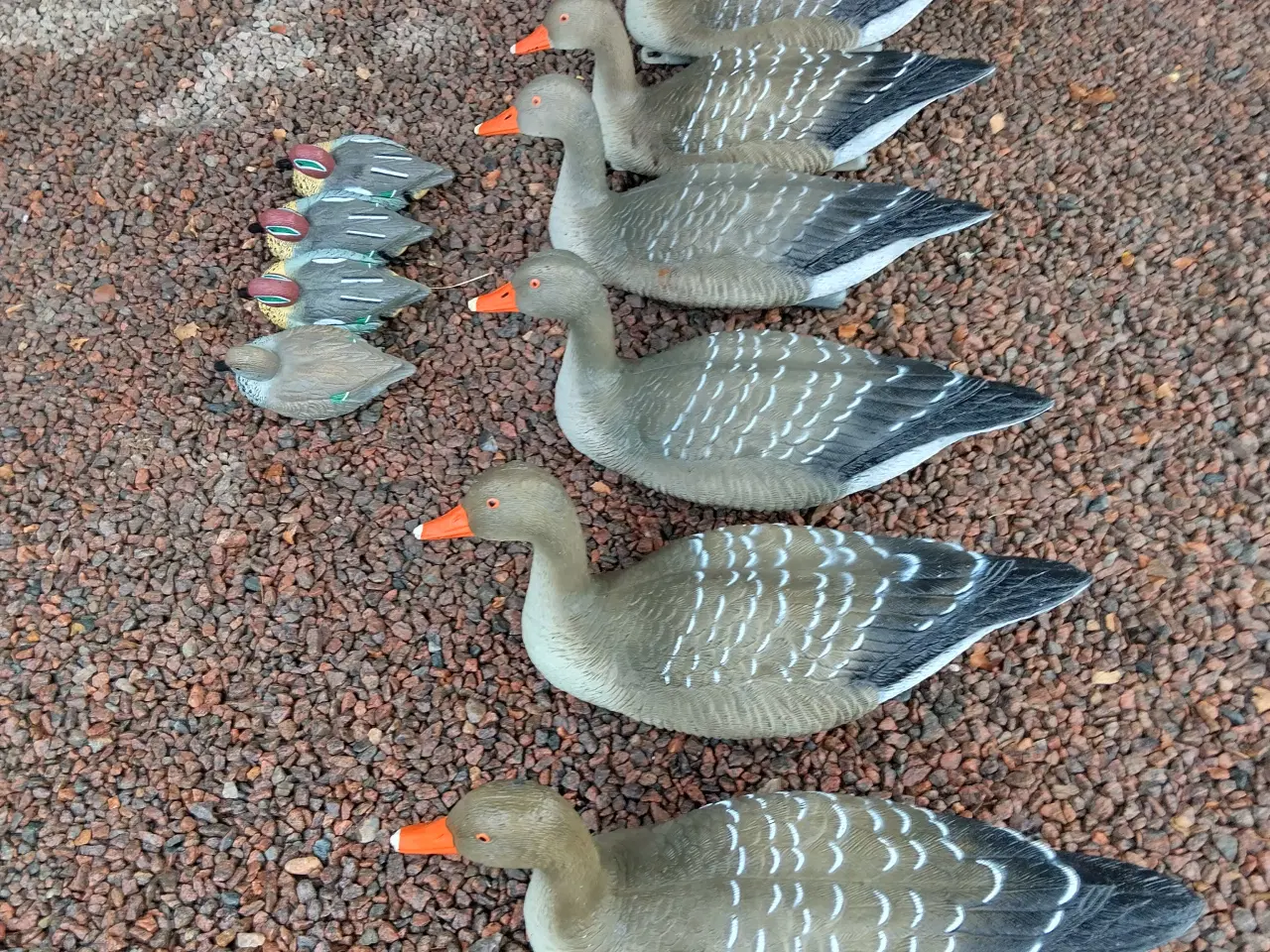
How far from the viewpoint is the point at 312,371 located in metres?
3.28

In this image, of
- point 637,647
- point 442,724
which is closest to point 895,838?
point 637,647

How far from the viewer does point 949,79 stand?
377 cm

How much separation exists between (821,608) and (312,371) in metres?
2.05

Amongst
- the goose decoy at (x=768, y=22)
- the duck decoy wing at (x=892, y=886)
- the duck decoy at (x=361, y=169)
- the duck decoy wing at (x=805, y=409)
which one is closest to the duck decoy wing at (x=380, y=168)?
the duck decoy at (x=361, y=169)

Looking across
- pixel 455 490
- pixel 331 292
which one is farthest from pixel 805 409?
pixel 331 292

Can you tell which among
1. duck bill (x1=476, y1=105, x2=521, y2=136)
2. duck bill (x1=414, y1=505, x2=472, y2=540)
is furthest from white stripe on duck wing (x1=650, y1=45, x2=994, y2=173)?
duck bill (x1=414, y1=505, x2=472, y2=540)

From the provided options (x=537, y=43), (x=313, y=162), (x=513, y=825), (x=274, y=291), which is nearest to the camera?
(x=513, y=825)

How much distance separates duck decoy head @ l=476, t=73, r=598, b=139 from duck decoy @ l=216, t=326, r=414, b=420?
1111 millimetres

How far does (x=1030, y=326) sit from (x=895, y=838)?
233cm

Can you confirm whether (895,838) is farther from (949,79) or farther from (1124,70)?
(1124,70)

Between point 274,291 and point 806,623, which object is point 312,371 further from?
point 806,623

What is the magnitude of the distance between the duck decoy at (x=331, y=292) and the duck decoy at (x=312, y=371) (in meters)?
0.13

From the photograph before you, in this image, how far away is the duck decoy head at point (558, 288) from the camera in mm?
2971

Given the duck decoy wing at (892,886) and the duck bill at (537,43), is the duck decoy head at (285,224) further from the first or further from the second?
the duck decoy wing at (892,886)
